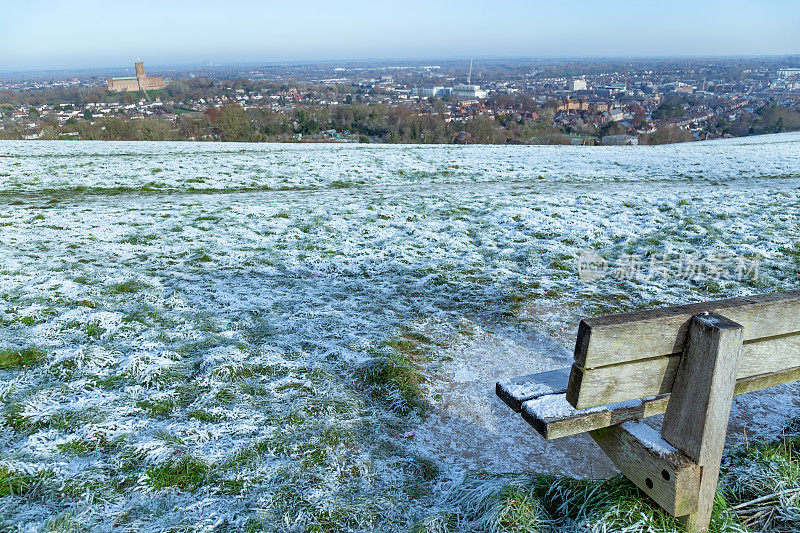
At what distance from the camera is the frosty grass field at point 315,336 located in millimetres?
3045

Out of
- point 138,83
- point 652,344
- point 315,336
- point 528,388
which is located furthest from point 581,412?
point 138,83

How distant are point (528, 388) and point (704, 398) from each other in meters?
0.79

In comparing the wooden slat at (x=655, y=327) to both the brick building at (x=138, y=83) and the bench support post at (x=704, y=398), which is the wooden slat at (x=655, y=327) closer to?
the bench support post at (x=704, y=398)

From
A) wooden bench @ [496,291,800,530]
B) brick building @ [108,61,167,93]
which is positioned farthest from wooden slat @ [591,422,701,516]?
brick building @ [108,61,167,93]

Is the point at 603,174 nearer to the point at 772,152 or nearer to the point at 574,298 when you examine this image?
the point at 772,152

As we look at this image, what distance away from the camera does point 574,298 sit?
20.1 ft

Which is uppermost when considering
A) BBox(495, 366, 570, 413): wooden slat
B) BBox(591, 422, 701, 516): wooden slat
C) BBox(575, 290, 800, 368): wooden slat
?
BBox(575, 290, 800, 368): wooden slat

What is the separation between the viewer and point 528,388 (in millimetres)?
2639

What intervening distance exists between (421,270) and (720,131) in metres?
57.4

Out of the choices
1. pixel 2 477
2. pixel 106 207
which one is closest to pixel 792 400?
pixel 2 477

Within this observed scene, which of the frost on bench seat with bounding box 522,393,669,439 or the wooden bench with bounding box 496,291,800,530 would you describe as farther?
the frost on bench seat with bounding box 522,393,669,439

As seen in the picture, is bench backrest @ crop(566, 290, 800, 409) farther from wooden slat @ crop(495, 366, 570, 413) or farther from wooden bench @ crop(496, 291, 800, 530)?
wooden slat @ crop(495, 366, 570, 413)

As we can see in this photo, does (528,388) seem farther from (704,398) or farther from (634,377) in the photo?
(704,398)

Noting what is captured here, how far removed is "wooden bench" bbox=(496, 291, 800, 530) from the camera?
205 cm
